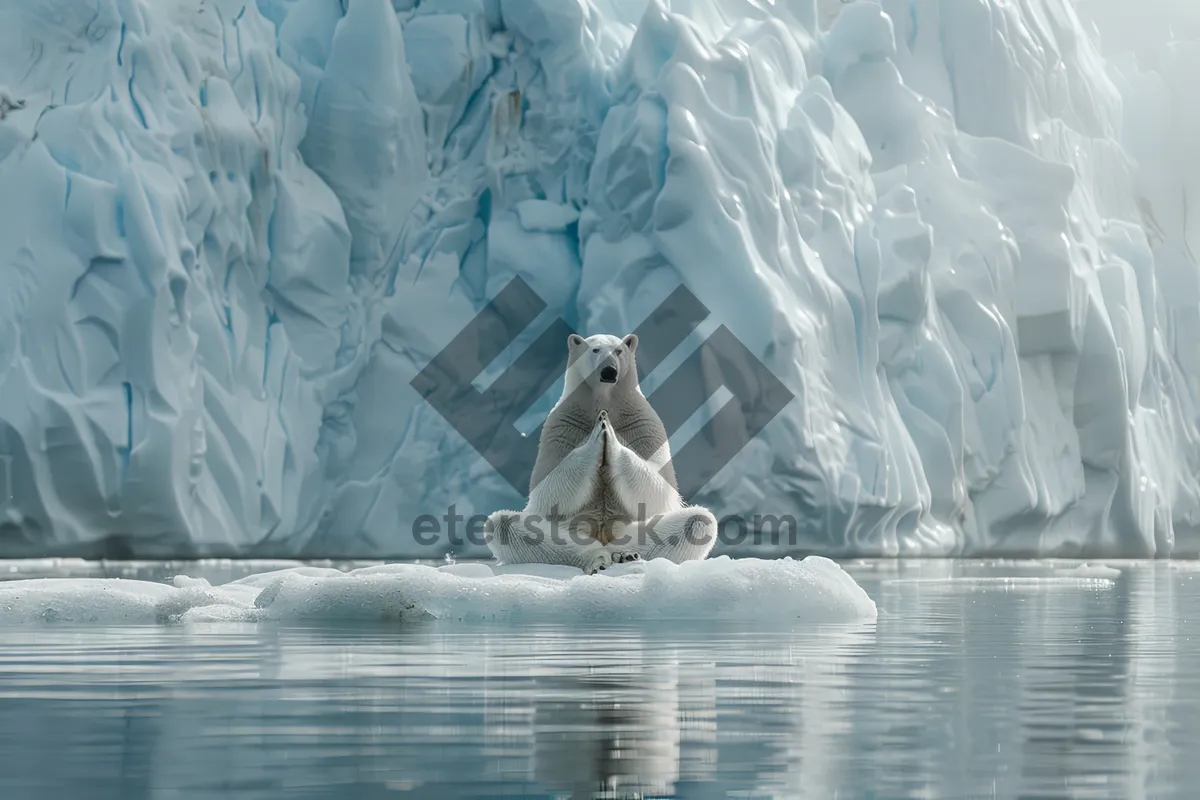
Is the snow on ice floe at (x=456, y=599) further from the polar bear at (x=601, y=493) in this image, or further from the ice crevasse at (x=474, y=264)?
the ice crevasse at (x=474, y=264)

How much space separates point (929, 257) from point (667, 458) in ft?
37.2

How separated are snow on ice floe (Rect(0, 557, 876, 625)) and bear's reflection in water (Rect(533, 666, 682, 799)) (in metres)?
2.17

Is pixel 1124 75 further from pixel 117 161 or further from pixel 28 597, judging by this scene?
pixel 28 597

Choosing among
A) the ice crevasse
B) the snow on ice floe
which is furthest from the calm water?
the ice crevasse

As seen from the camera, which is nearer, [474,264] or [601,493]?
[601,493]

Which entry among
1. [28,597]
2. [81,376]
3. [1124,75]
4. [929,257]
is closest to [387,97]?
[81,376]

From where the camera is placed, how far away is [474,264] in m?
17.3

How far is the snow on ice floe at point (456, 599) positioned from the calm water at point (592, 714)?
48 cm

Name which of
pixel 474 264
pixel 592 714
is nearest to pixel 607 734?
pixel 592 714

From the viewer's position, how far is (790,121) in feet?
60.5

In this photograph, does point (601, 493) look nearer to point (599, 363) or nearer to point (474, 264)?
point (599, 363)

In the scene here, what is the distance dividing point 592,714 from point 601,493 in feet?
14.1

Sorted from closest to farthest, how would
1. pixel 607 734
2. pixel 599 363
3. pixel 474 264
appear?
pixel 607 734 < pixel 599 363 < pixel 474 264

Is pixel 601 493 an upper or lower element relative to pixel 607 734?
upper
